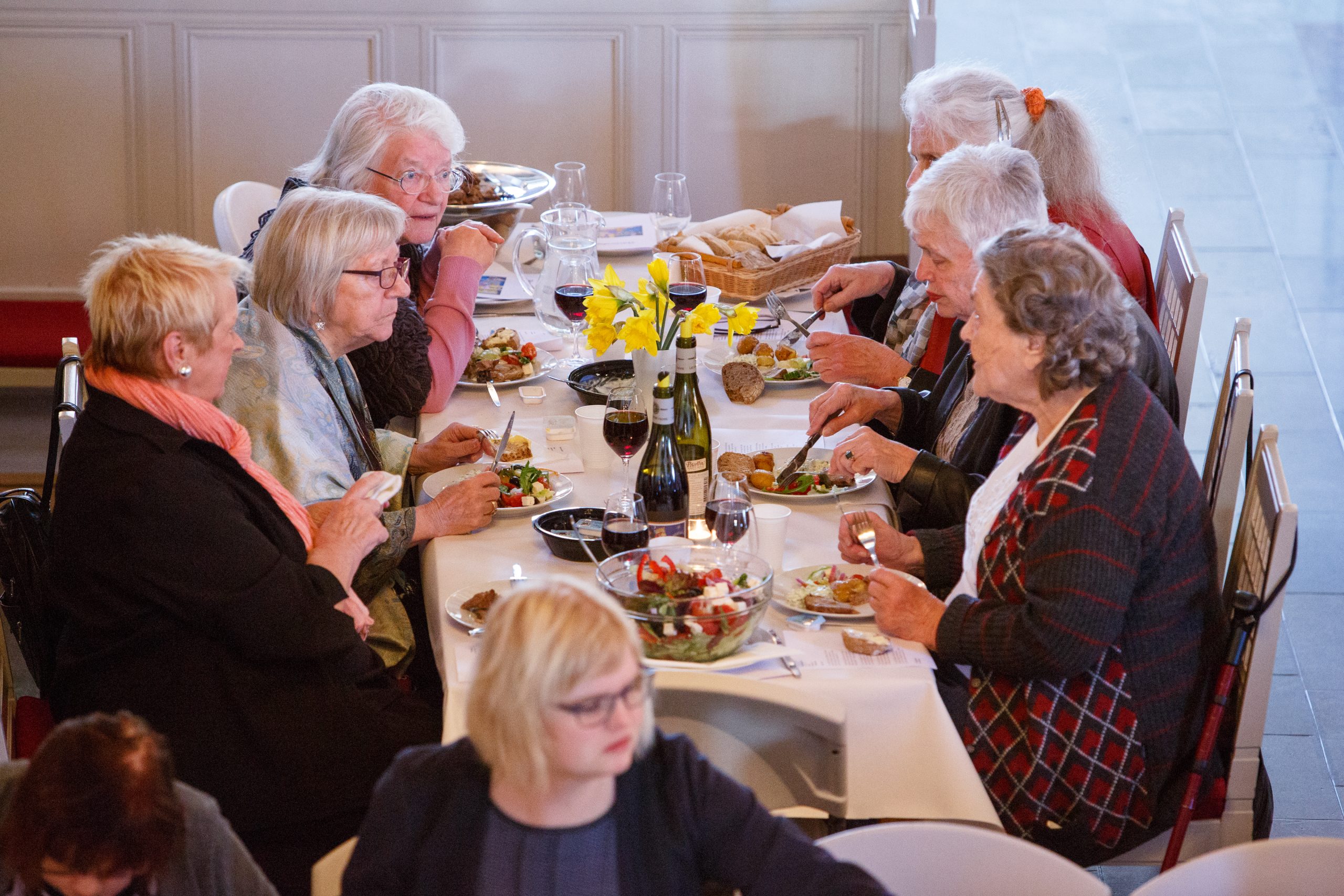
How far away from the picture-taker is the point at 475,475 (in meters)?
2.30

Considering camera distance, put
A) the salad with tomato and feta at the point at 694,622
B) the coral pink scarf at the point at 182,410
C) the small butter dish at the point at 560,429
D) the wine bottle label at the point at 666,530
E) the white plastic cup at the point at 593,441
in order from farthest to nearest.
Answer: the small butter dish at the point at 560,429, the white plastic cup at the point at 593,441, the wine bottle label at the point at 666,530, the coral pink scarf at the point at 182,410, the salad with tomato and feta at the point at 694,622

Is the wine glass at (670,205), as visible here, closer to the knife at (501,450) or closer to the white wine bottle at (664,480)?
the knife at (501,450)

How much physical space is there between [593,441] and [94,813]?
136cm

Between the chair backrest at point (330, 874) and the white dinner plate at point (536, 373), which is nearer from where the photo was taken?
the chair backrest at point (330, 874)

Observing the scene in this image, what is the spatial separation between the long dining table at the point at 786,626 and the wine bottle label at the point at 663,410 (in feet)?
0.84

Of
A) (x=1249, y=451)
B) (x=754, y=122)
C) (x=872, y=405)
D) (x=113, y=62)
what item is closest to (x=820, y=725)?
(x=1249, y=451)

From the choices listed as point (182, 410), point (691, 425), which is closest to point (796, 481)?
point (691, 425)

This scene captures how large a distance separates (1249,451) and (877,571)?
71 centimetres

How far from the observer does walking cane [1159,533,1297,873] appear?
1830 millimetres

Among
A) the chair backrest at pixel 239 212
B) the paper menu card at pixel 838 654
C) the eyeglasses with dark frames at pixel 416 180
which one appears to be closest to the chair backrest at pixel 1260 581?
the paper menu card at pixel 838 654

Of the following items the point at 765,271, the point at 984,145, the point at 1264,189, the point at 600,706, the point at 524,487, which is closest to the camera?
the point at 600,706

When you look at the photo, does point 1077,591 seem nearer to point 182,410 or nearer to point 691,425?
point 691,425

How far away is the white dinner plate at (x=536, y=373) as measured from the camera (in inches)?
114

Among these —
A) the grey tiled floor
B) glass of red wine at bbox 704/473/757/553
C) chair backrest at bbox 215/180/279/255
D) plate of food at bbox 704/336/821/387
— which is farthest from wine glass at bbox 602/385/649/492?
chair backrest at bbox 215/180/279/255
